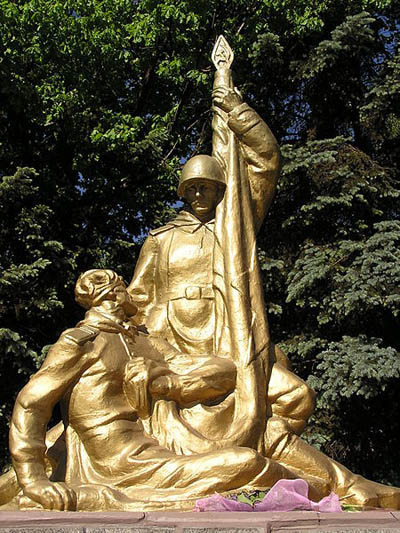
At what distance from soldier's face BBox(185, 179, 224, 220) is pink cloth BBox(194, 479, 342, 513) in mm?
2345

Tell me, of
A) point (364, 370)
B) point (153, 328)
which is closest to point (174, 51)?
point (364, 370)

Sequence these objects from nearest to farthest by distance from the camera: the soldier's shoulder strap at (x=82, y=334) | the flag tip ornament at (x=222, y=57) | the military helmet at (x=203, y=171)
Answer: the soldier's shoulder strap at (x=82, y=334)
the military helmet at (x=203, y=171)
the flag tip ornament at (x=222, y=57)

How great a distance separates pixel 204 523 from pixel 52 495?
3.25 ft

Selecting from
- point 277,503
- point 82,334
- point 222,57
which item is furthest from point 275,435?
point 222,57

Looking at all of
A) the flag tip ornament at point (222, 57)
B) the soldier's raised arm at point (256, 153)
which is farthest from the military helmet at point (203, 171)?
the flag tip ornament at point (222, 57)

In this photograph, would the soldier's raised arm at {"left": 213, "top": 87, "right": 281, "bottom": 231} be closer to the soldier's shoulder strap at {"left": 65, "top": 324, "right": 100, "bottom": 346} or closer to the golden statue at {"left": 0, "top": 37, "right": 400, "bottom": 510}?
the golden statue at {"left": 0, "top": 37, "right": 400, "bottom": 510}

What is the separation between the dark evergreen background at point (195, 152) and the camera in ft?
32.5

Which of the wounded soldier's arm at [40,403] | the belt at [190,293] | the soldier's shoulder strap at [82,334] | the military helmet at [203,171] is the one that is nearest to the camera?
the wounded soldier's arm at [40,403]

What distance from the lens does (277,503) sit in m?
3.89

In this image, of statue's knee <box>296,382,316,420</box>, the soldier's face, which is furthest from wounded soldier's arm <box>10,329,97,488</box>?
the soldier's face

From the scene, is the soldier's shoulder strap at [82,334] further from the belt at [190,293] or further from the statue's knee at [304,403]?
the statue's knee at [304,403]

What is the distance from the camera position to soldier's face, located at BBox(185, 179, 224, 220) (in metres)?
5.57

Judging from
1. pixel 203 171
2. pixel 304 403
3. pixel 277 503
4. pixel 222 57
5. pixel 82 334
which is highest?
pixel 222 57

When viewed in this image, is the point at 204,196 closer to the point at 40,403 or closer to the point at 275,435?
the point at 275,435
